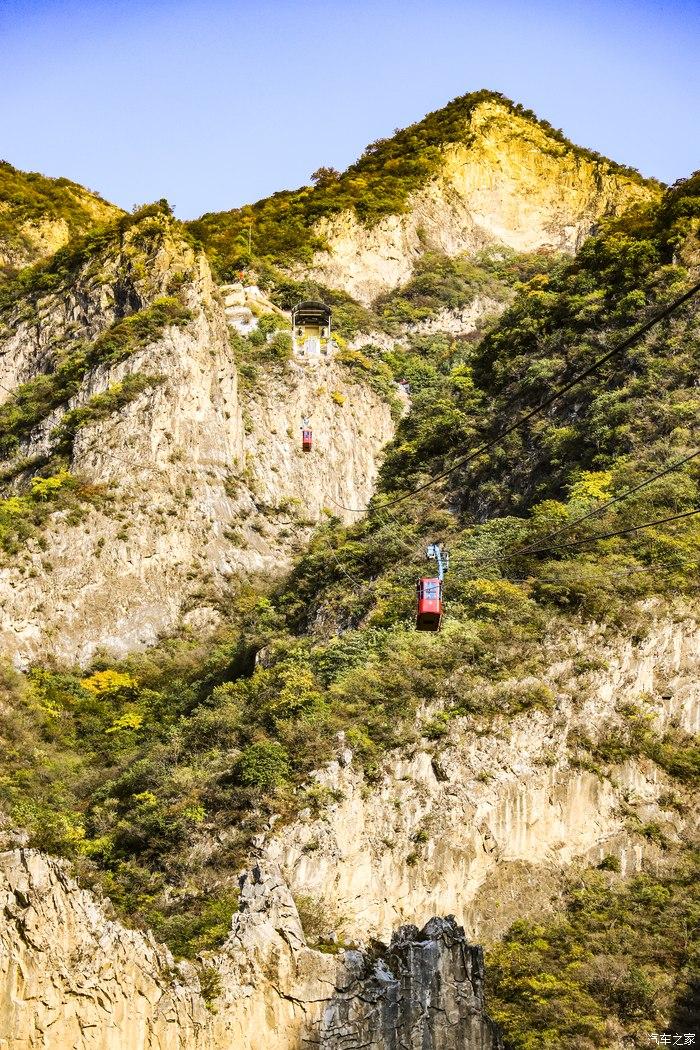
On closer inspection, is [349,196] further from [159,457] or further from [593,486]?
[593,486]

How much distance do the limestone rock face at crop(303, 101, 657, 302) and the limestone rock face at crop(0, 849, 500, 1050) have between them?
44577mm

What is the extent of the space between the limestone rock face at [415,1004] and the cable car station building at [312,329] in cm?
3340

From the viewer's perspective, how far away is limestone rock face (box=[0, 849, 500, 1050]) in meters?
23.6

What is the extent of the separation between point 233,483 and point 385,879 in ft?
71.8

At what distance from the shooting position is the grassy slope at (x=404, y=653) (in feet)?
92.4

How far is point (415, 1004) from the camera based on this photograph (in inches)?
971

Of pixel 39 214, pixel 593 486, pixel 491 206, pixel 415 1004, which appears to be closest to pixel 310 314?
pixel 39 214

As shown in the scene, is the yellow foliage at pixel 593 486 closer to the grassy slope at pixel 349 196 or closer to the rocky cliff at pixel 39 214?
the grassy slope at pixel 349 196

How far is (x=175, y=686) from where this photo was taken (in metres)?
38.7

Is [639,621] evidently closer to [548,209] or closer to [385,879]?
[385,879]

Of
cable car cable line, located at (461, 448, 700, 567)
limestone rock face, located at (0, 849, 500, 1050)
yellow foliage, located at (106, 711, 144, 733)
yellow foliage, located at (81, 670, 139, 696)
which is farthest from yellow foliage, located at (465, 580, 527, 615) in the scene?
yellow foliage, located at (81, 670, 139, 696)

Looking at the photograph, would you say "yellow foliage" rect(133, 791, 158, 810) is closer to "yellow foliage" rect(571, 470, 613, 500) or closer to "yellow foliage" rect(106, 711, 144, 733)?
"yellow foliage" rect(106, 711, 144, 733)

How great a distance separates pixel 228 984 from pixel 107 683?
1565 cm

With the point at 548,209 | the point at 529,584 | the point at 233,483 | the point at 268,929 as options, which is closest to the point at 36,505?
the point at 233,483
